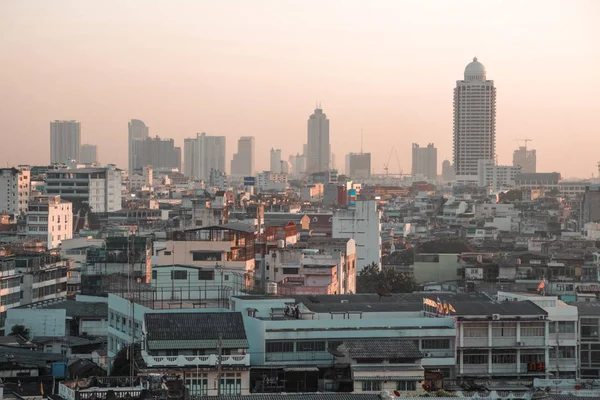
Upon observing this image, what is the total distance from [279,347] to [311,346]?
1.82 feet

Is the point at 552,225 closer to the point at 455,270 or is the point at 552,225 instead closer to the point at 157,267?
the point at 455,270

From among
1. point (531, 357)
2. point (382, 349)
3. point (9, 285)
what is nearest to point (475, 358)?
point (531, 357)

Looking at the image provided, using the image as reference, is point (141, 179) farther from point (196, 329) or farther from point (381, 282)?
point (196, 329)

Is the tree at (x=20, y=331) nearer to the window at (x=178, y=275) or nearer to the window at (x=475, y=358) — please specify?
the window at (x=178, y=275)

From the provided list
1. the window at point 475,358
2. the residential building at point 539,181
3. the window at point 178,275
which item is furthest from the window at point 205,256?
the residential building at point 539,181

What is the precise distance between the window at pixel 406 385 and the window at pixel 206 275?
46.9 feet

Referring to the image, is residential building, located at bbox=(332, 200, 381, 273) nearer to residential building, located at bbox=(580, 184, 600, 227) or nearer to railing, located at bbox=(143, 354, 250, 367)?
railing, located at bbox=(143, 354, 250, 367)

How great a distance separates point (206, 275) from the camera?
3825 cm

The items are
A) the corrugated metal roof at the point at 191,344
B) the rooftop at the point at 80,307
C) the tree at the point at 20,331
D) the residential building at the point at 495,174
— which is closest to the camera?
the corrugated metal roof at the point at 191,344

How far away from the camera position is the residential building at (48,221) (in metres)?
71.6

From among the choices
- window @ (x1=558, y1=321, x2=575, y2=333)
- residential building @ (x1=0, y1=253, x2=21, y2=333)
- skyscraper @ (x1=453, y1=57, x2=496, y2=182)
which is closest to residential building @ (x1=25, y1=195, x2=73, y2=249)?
residential building @ (x1=0, y1=253, x2=21, y2=333)

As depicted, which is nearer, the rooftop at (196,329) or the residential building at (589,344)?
the rooftop at (196,329)

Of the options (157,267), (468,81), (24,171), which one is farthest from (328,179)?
(157,267)

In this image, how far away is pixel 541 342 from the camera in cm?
2777
